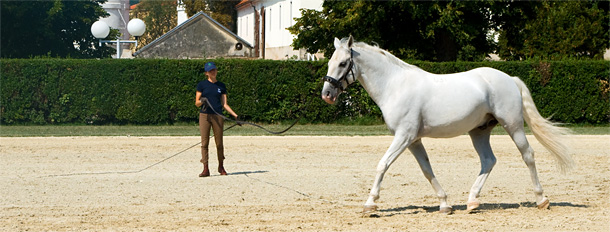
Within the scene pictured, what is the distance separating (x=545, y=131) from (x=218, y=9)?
227 feet

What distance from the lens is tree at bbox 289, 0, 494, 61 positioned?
3102 centimetres

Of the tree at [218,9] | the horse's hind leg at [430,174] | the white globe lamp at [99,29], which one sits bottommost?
the horse's hind leg at [430,174]

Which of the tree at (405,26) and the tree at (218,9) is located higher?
the tree at (218,9)

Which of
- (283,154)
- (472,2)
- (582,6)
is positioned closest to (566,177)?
(283,154)

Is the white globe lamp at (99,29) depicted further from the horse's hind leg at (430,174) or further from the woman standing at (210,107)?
the horse's hind leg at (430,174)

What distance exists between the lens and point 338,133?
24.0m

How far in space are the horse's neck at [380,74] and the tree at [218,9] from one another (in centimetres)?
6510

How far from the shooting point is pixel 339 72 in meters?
9.54

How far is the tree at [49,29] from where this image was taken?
4272 cm

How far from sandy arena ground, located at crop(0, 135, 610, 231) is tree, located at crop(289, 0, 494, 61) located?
12108mm

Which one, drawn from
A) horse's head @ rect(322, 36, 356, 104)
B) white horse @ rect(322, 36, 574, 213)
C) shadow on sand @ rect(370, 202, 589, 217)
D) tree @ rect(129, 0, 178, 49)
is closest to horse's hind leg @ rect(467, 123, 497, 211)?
white horse @ rect(322, 36, 574, 213)

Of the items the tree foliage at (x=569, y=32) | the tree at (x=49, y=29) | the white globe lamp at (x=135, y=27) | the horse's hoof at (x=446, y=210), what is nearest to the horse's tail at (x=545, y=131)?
the horse's hoof at (x=446, y=210)

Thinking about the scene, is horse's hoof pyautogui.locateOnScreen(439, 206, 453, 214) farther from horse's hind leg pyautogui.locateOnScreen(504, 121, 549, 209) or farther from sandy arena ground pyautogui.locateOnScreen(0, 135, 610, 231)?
horse's hind leg pyautogui.locateOnScreen(504, 121, 549, 209)

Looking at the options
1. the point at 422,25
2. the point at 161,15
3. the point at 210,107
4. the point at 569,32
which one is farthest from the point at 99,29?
the point at 161,15
